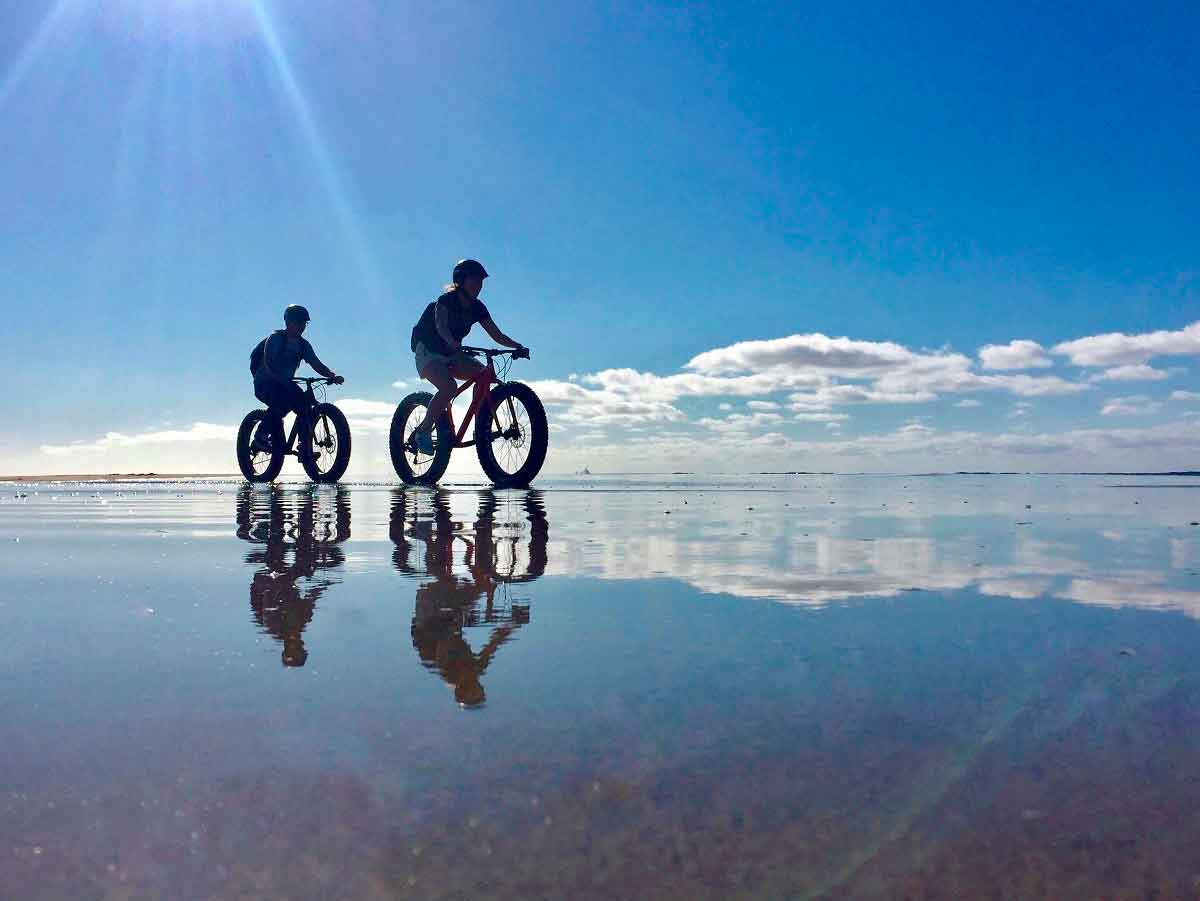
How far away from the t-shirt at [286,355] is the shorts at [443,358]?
3.48m

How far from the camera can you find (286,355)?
543 inches

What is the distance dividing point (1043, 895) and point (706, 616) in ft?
4.69

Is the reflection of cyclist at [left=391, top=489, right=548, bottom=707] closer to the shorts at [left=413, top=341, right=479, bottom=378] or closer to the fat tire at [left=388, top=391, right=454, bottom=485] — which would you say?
the shorts at [left=413, top=341, right=479, bottom=378]

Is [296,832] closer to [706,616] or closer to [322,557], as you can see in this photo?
[706,616]

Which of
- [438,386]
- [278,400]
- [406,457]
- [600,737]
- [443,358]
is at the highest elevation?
[443,358]

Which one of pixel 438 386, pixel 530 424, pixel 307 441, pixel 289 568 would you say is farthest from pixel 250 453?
pixel 289 568

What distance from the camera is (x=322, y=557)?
3.71 meters

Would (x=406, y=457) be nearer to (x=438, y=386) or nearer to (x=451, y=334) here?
(x=438, y=386)

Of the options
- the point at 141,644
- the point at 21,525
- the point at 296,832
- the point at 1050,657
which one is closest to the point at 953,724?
the point at 1050,657

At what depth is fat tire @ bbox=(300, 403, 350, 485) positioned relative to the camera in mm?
13914

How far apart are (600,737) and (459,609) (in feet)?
3.89

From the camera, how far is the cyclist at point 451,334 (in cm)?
1098

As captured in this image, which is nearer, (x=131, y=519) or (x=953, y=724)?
(x=953, y=724)

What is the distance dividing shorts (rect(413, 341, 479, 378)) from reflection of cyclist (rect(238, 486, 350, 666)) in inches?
183
